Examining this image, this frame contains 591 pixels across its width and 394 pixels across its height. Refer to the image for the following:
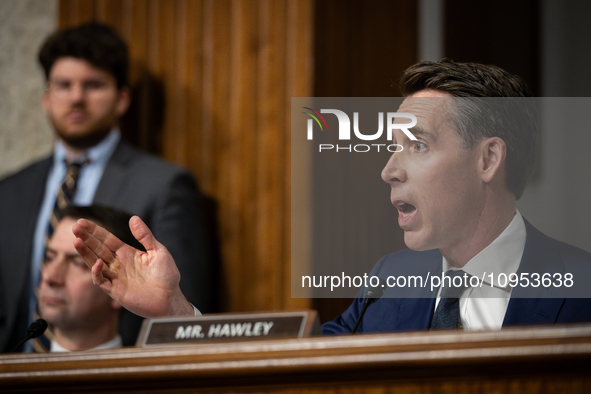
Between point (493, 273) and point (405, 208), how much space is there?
0.16 m

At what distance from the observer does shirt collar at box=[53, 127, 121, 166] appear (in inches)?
78.2

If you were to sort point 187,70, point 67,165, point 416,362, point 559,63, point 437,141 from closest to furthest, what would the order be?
1. point 416,362
2. point 437,141
3. point 559,63
4. point 67,165
5. point 187,70

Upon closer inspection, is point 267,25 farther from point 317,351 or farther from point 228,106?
point 317,351

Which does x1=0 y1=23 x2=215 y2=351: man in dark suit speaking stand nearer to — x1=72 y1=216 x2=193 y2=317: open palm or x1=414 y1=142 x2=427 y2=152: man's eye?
x1=72 y1=216 x2=193 y2=317: open palm

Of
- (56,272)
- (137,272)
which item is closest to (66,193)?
(56,272)

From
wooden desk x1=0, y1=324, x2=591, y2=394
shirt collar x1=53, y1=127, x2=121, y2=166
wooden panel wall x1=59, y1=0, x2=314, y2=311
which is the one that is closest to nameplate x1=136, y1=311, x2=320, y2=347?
wooden desk x1=0, y1=324, x2=591, y2=394

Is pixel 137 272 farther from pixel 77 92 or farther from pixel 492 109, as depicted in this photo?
pixel 77 92

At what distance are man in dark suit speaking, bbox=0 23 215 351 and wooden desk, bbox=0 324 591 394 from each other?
1.04 metres

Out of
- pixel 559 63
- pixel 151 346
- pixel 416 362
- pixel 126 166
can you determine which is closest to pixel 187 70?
pixel 126 166

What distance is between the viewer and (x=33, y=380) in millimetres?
716

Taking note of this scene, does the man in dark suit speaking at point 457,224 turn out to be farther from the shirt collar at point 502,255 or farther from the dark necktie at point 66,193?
the dark necktie at point 66,193

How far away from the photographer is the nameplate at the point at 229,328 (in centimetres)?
74

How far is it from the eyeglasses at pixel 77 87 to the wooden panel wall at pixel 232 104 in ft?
0.60

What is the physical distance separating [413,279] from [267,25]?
4.45 ft
